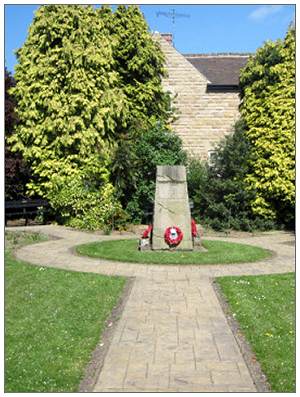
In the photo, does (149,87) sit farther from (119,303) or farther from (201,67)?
(119,303)

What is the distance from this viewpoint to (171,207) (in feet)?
45.8

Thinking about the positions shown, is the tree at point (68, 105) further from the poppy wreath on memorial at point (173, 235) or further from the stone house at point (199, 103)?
the poppy wreath on memorial at point (173, 235)

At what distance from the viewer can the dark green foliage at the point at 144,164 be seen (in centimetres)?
1989

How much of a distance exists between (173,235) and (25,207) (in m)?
9.00

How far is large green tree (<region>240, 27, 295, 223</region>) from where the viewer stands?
19.5 meters

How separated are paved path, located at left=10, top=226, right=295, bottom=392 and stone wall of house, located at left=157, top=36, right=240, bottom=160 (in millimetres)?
11599

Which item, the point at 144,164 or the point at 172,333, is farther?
the point at 144,164

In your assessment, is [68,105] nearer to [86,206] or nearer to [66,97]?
[66,97]

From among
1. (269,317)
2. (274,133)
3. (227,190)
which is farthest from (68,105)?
(269,317)

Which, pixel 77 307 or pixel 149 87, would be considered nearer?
pixel 77 307

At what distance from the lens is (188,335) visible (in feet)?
22.3

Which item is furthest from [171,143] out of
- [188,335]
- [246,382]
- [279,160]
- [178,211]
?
[246,382]

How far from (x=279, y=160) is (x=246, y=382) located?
15.3 meters

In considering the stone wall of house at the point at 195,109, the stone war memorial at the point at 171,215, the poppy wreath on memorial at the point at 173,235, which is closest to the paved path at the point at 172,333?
the poppy wreath on memorial at the point at 173,235
